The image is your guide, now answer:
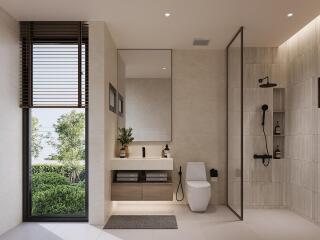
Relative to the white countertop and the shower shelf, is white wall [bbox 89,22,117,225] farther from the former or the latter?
the shower shelf

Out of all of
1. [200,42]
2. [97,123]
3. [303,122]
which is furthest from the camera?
[200,42]

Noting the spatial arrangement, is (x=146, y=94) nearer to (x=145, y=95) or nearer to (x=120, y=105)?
(x=145, y=95)

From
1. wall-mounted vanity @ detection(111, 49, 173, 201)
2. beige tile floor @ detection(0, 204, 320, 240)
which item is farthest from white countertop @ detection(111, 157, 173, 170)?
beige tile floor @ detection(0, 204, 320, 240)

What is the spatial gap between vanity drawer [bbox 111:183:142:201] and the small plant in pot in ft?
1.74

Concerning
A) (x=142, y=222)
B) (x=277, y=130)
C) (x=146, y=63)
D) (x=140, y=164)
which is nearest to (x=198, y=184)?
(x=140, y=164)

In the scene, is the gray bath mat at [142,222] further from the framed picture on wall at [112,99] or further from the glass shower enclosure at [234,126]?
the framed picture on wall at [112,99]

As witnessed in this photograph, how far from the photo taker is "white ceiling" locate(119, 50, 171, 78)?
5.64 metres

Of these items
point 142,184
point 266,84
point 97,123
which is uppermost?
point 266,84

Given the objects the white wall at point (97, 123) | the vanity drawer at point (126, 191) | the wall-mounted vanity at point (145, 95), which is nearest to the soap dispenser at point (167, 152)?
the wall-mounted vanity at point (145, 95)

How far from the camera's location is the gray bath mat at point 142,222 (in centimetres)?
422

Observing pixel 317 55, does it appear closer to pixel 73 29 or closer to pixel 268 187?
pixel 268 187

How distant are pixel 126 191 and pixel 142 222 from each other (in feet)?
2.43

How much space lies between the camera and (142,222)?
4441 millimetres

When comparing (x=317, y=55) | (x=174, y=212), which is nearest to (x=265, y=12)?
(x=317, y=55)
